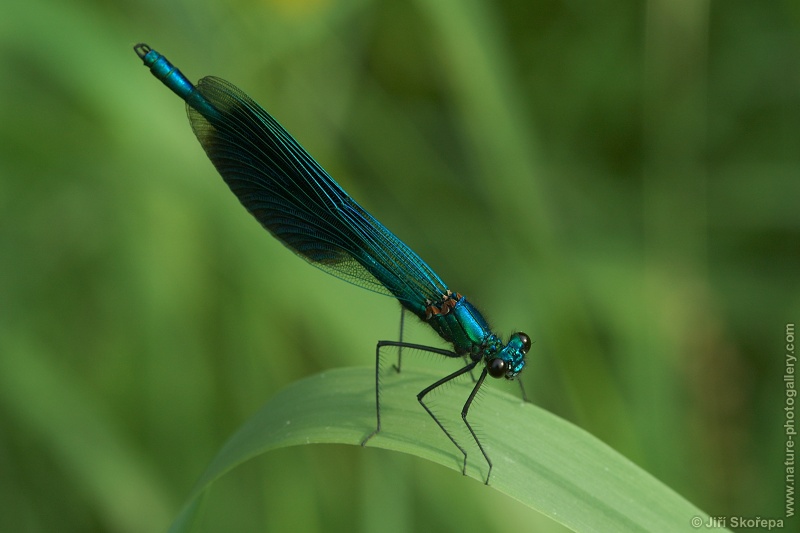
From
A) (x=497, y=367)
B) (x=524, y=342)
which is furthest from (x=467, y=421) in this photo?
(x=524, y=342)

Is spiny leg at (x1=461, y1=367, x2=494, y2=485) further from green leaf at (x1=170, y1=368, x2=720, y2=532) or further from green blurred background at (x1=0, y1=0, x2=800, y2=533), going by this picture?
green blurred background at (x1=0, y1=0, x2=800, y2=533)

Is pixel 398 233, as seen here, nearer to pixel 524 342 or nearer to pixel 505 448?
pixel 524 342

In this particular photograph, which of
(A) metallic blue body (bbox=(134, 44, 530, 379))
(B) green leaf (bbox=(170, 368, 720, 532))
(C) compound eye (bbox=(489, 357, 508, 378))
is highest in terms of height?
(A) metallic blue body (bbox=(134, 44, 530, 379))

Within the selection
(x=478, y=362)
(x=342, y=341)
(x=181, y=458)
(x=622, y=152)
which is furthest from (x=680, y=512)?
(x=622, y=152)

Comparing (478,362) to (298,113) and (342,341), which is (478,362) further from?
(298,113)

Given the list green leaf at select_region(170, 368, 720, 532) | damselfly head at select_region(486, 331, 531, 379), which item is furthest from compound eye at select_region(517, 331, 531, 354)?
green leaf at select_region(170, 368, 720, 532)

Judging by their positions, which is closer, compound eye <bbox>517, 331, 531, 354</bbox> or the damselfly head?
the damselfly head
